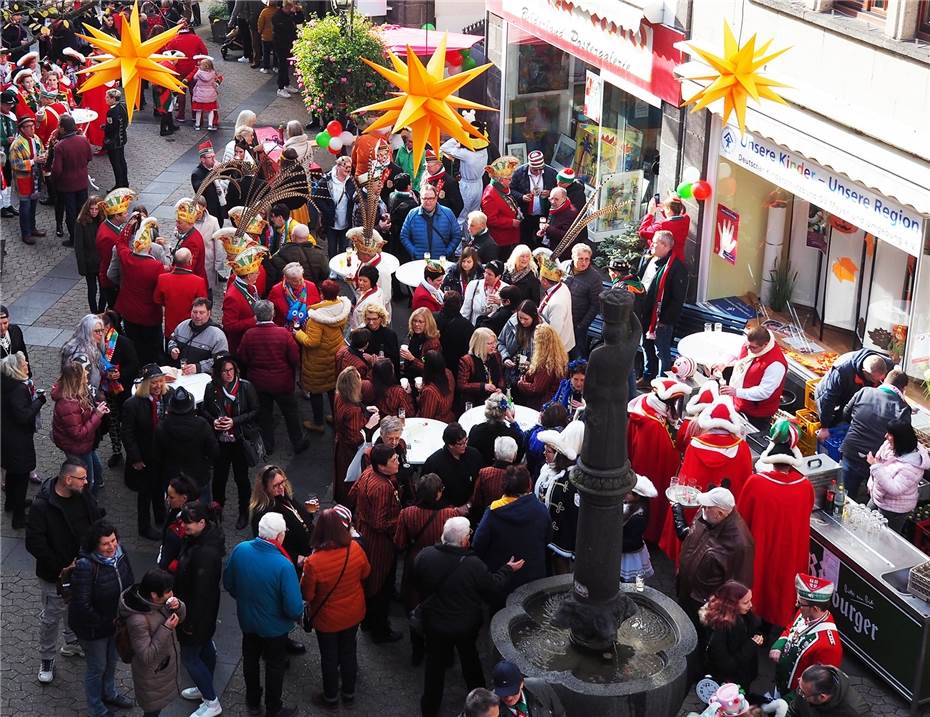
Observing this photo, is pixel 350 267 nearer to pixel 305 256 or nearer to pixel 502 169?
pixel 305 256

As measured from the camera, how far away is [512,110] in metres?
20.0

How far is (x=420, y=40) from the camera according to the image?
21.2 metres

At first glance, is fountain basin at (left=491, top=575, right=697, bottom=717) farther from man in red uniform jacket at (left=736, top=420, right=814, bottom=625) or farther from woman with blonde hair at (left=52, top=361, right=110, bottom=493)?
woman with blonde hair at (left=52, top=361, right=110, bottom=493)

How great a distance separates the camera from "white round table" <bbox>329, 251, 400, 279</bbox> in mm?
13539

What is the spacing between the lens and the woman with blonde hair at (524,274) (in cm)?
1291

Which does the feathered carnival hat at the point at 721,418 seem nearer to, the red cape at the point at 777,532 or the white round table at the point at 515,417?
the red cape at the point at 777,532

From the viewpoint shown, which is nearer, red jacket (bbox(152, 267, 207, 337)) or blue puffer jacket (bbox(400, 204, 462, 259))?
red jacket (bbox(152, 267, 207, 337))

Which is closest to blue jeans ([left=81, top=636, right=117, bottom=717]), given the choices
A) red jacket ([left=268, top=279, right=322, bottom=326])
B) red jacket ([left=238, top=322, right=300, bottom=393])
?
red jacket ([left=238, top=322, right=300, bottom=393])

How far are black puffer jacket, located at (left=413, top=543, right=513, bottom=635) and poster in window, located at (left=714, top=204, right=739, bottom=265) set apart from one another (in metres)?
7.12

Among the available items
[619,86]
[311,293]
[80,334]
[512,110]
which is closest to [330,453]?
[311,293]

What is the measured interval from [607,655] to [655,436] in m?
2.53

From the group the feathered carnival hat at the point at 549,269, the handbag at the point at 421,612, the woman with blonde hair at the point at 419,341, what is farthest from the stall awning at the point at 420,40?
the handbag at the point at 421,612

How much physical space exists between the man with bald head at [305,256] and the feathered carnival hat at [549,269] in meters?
2.21

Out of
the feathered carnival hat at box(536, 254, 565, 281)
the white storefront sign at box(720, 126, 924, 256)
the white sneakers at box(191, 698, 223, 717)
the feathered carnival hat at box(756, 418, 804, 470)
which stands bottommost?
the white sneakers at box(191, 698, 223, 717)
